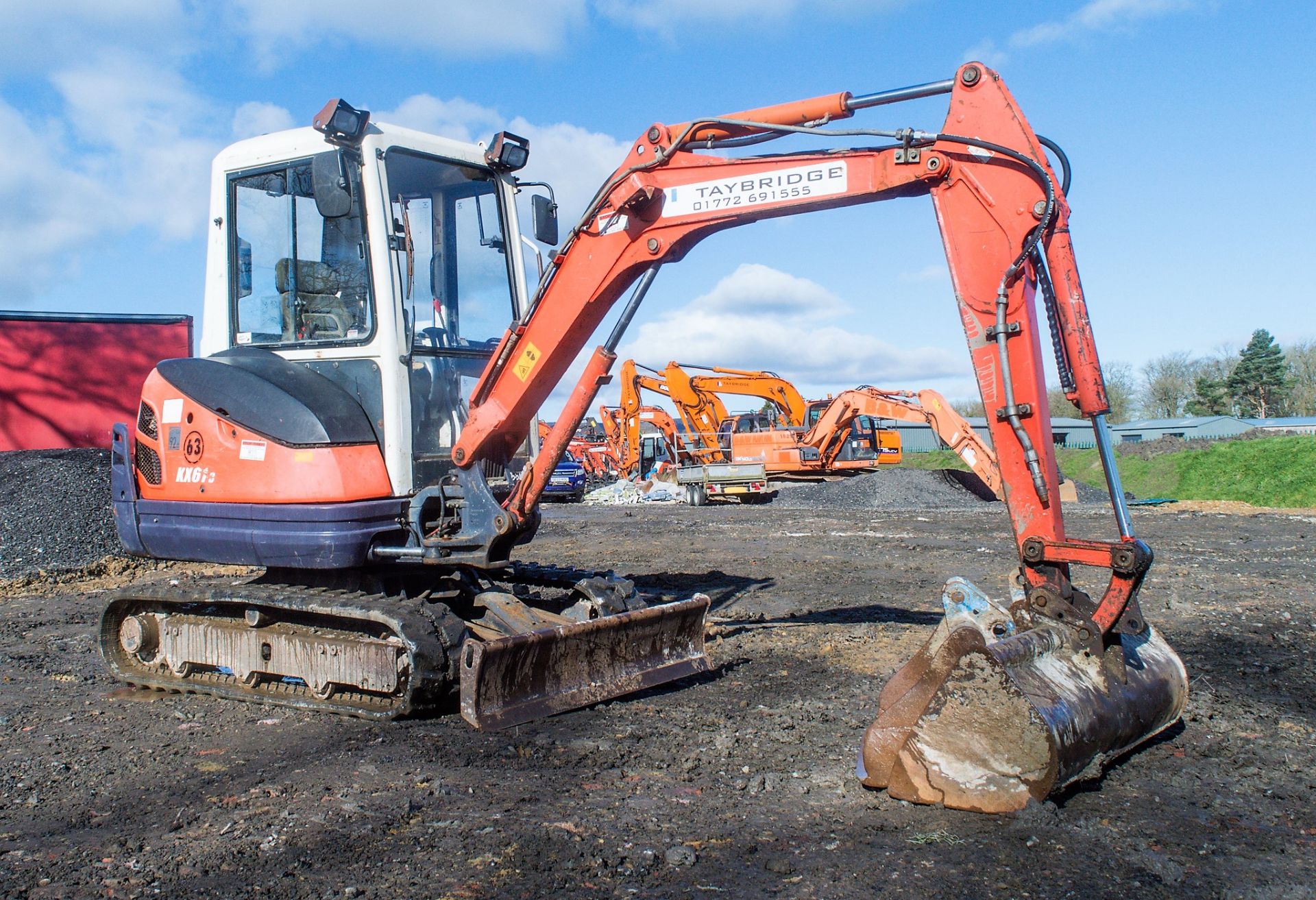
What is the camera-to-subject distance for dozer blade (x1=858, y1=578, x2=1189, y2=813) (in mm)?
3494

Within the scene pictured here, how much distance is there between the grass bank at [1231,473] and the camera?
25.6 metres

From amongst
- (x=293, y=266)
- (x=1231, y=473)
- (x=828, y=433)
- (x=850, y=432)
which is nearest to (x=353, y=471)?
(x=293, y=266)

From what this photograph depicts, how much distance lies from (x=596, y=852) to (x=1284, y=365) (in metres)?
69.3

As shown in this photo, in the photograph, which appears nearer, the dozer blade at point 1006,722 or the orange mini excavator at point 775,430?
the dozer blade at point 1006,722

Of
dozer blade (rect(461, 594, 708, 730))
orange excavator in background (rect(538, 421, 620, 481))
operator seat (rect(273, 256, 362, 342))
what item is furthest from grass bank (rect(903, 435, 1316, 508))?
operator seat (rect(273, 256, 362, 342))

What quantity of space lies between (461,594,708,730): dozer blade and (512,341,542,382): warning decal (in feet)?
4.31

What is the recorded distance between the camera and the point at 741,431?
25.8 meters

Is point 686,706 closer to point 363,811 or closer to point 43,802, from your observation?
point 363,811

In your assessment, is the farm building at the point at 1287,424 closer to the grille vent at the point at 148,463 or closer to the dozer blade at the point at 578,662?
the dozer blade at the point at 578,662

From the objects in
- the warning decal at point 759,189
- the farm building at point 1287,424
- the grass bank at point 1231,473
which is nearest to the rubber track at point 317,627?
the warning decal at point 759,189

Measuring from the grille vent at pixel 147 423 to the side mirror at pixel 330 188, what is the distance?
1.60 meters

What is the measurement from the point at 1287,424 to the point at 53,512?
188 ft

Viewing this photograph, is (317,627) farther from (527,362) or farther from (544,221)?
(544,221)

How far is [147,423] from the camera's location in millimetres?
5648
